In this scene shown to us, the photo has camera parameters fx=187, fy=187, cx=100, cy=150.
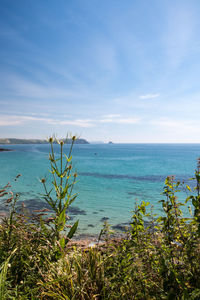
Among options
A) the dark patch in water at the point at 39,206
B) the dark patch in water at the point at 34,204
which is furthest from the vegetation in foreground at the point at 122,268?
the dark patch in water at the point at 34,204

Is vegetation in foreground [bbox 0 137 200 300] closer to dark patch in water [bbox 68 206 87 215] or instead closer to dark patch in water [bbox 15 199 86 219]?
dark patch in water [bbox 68 206 87 215]

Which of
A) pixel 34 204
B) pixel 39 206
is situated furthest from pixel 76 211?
pixel 34 204

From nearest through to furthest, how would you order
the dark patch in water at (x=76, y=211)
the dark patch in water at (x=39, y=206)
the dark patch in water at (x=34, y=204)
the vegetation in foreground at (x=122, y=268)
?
the vegetation in foreground at (x=122, y=268)
the dark patch in water at (x=76, y=211)
the dark patch in water at (x=39, y=206)
the dark patch in water at (x=34, y=204)

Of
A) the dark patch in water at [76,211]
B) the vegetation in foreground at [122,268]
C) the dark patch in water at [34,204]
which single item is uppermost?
the vegetation in foreground at [122,268]

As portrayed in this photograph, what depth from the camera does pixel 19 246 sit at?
346 cm

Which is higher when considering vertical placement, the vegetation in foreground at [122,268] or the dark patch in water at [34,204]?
the vegetation in foreground at [122,268]

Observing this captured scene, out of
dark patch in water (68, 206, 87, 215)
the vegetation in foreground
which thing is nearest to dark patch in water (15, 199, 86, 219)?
dark patch in water (68, 206, 87, 215)

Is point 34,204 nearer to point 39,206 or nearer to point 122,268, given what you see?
point 39,206

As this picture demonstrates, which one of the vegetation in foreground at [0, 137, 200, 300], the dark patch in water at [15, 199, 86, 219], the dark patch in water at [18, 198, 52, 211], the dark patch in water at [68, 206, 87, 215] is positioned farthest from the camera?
the dark patch in water at [18, 198, 52, 211]

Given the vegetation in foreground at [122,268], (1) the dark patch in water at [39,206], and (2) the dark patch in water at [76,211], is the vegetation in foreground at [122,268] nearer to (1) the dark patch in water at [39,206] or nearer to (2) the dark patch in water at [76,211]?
(2) the dark patch in water at [76,211]

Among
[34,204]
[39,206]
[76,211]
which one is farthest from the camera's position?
[34,204]

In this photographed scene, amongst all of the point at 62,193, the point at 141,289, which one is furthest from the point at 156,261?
the point at 62,193

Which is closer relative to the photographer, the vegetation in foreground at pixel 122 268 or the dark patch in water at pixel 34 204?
the vegetation in foreground at pixel 122 268

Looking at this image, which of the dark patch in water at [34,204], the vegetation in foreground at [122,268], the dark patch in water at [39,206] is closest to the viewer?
the vegetation in foreground at [122,268]
